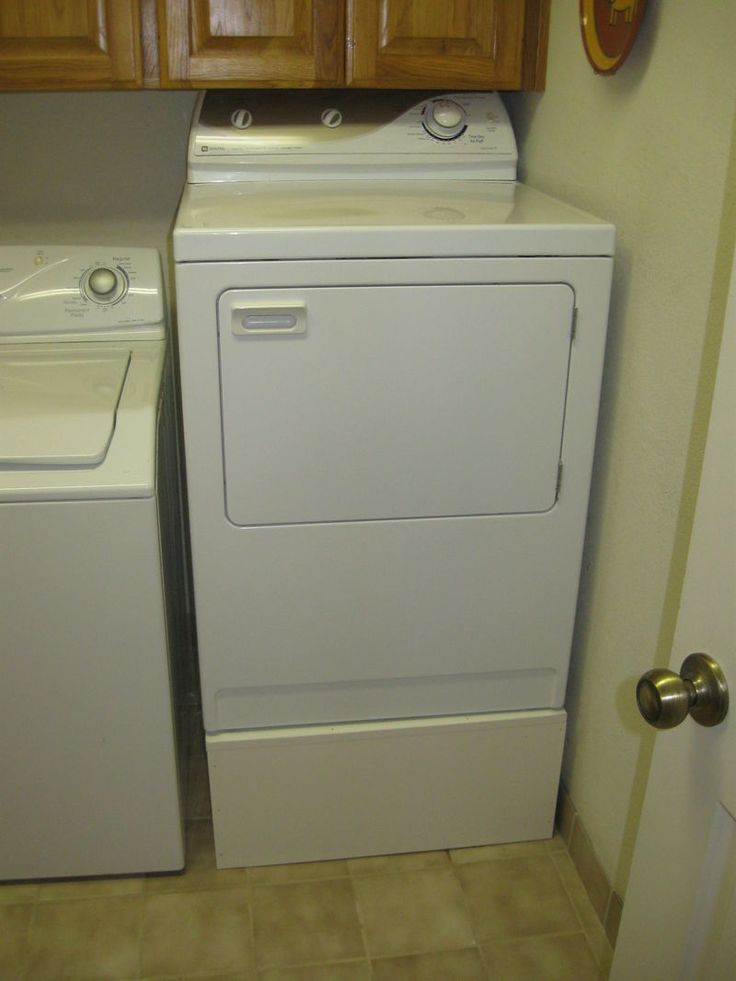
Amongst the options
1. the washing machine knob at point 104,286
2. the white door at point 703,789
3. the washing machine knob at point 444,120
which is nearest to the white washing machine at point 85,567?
the washing machine knob at point 104,286

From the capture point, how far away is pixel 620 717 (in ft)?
5.35

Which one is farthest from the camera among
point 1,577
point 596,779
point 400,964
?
point 596,779

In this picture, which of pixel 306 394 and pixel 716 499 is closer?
pixel 716 499

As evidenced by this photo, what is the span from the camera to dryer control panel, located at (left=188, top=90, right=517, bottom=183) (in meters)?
1.83

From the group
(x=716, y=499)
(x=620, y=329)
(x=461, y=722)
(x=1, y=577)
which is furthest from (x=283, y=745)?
(x=716, y=499)

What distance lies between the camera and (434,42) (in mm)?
1724

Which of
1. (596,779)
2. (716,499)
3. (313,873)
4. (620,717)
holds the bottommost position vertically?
(313,873)

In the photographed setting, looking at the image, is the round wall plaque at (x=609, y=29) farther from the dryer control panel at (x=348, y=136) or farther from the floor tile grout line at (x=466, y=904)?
the floor tile grout line at (x=466, y=904)

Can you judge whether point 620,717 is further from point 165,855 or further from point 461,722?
point 165,855

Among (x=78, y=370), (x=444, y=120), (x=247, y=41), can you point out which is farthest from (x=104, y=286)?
(x=444, y=120)

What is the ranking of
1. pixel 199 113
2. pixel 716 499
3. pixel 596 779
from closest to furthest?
pixel 716 499 < pixel 596 779 < pixel 199 113

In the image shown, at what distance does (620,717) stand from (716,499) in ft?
3.03

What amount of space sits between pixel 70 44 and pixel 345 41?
0.51m

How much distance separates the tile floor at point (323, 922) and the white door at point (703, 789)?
0.74 metres
